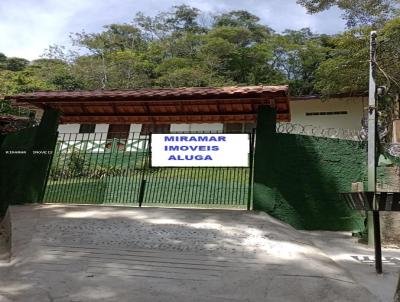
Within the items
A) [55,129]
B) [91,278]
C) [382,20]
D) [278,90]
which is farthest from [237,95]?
[382,20]

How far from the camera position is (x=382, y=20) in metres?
20.6

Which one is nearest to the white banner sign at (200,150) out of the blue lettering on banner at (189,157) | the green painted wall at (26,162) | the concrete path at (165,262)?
the blue lettering on banner at (189,157)

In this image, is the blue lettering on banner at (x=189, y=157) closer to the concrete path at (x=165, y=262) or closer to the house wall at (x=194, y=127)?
the concrete path at (x=165, y=262)

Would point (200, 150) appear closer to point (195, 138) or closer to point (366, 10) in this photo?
point (195, 138)

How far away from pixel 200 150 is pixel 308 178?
91.5 inches

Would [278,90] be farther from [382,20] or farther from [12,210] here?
[382,20]

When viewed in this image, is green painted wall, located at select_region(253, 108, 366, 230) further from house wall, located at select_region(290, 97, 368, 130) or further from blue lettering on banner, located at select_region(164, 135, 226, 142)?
house wall, located at select_region(290, 97, 368, 130)

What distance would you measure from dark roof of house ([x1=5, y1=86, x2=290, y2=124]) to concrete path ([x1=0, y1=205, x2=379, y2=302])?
2.57 m

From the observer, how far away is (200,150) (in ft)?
32.2

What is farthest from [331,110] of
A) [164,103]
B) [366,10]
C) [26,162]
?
[26,162]

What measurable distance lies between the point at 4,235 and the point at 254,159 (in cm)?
494

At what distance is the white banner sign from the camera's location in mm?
9641

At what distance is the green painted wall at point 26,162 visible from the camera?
34.2ft

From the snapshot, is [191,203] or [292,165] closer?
[292,165]
